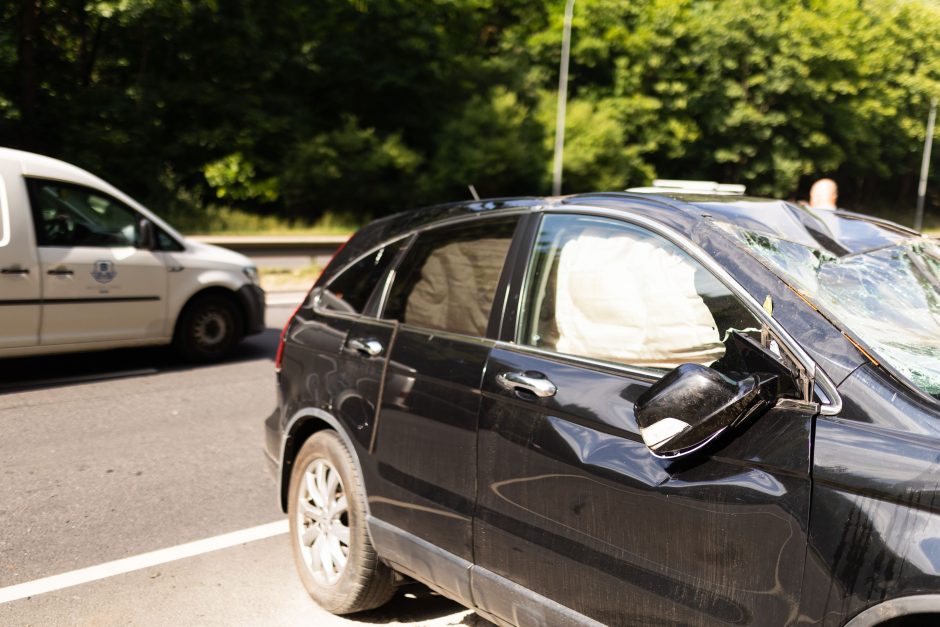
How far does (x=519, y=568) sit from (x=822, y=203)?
18.9 feet

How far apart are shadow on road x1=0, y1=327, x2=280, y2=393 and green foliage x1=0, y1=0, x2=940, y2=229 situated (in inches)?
643

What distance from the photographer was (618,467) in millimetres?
2291

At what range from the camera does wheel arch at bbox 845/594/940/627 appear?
1702 mm

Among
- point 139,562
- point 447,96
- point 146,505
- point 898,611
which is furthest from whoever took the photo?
point 447,96

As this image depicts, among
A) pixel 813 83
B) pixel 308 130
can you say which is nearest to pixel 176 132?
pixel 308 130

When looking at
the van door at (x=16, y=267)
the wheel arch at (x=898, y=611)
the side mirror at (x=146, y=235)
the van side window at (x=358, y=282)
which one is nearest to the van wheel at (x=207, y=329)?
the side mirror at (x=146, y=235)

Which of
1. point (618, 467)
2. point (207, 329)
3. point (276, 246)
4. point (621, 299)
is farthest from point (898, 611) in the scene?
point (276, 246)

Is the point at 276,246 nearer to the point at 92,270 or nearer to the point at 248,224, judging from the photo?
the point at 92,270

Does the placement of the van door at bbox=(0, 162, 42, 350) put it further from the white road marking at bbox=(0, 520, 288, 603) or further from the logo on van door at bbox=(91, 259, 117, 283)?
the white road marking at bbox=(0, 520, 288, 603)

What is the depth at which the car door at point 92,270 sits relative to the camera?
7.02 metres

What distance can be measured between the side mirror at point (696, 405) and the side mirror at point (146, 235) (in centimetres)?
658

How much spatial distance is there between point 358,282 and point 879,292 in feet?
6.96

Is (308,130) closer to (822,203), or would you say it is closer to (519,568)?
(822,203)

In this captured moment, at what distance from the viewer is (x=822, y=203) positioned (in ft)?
23.7
